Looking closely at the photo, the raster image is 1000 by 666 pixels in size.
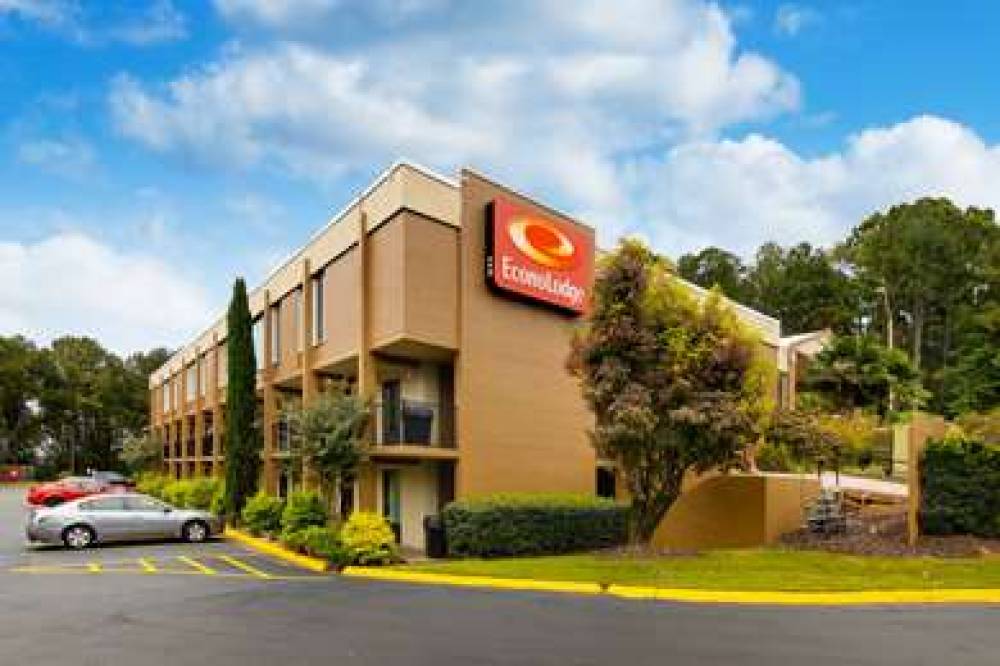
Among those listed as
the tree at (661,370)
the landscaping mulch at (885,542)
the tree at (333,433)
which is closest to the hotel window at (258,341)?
the tree at (333,433)

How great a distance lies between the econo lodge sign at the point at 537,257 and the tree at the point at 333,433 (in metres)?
4.66

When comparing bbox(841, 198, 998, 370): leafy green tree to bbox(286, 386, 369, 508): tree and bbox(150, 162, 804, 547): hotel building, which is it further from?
bbox(286, 386, 369, 508): tree

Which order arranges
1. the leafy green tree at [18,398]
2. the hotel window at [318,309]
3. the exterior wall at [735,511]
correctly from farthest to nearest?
1. the leafy green tree at [18,398]
2. the hotel window at [318,309]
3. the exterior wall at [735,511]

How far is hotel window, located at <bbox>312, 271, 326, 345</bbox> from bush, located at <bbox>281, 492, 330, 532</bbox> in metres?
5.36

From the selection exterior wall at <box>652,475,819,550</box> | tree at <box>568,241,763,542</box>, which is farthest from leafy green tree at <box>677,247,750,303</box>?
tree at <box>568,241,763,542</box>

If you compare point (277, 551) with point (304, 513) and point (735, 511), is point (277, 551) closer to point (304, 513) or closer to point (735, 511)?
point (304, 513)

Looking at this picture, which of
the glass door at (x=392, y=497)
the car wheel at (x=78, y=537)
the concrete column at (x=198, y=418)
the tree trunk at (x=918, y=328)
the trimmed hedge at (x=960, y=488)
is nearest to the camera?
the trimmed hedge at (x=960, y=488)

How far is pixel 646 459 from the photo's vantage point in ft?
64.1

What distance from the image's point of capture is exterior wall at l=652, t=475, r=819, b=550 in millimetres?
23562

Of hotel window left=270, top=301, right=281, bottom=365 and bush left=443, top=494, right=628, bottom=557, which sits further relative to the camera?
hotel window left=270, top=301, right=281, bottom=365

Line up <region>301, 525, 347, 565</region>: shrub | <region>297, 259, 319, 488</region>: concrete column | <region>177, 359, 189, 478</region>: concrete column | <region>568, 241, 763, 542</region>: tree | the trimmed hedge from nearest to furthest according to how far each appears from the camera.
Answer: the trimmed hedge < <region>301, 525, 347, 565</region>: shrub < <region>568, 241, 763, 542</region>: tree < <region>297, 259, 319, 488</region>: concrete column < <region>177, 359, 189, 478</region>: concrete column

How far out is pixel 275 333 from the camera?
30922mm

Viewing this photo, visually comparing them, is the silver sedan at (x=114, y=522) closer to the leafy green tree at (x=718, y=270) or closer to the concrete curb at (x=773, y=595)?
the concrete curb at (x=773, y=595)

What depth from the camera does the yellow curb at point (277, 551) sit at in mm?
18547
